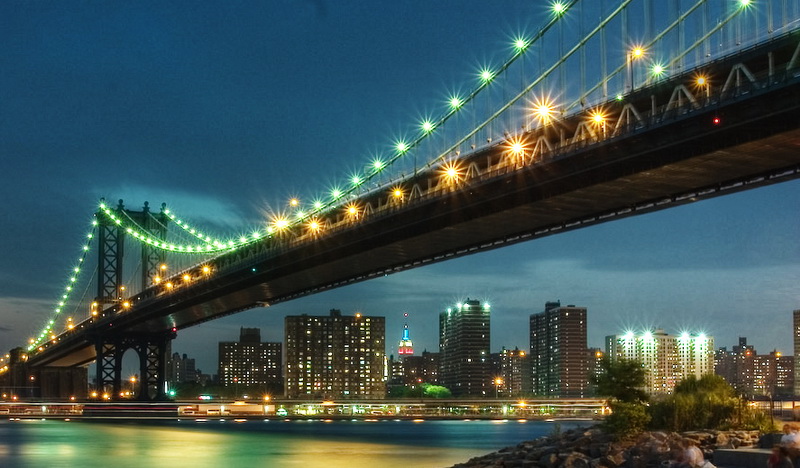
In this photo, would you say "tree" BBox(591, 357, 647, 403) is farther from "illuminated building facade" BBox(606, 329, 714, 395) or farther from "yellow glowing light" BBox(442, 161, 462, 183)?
"illuminated building facade" BBox(606, 329, 714, 395)

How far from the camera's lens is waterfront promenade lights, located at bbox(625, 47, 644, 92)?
41094 mm

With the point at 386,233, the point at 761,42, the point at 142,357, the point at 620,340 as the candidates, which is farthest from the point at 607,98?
the point at 142,357

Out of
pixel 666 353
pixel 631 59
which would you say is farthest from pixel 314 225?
pixel 666 353

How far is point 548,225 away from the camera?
5447 cm

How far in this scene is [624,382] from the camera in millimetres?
28109

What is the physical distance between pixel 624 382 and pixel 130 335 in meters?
85.2

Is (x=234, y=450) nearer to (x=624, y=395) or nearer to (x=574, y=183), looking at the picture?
(x=574, y=183)

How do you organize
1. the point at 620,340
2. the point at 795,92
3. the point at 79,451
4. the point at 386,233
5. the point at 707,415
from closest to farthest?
the point at 707,415
the point at 795,92
the point at 79,451
the point at 386,233
the point at 620,340

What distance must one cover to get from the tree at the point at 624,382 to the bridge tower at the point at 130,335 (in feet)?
274

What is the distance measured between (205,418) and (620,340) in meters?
43.5

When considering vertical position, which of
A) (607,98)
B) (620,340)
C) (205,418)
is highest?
(607,98)

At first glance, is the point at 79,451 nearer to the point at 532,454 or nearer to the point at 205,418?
the point at 532,454

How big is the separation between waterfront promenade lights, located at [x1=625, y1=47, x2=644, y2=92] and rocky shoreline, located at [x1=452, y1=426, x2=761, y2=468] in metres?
16.7

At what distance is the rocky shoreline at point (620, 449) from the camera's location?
23.2 meters
